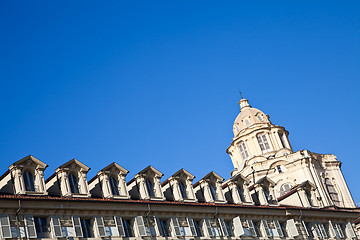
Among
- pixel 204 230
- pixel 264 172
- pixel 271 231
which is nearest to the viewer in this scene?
pixel 204 230

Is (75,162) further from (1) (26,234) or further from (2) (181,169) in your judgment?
(2) (181,169)

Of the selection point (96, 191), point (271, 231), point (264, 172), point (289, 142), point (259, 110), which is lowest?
point (271, 231)

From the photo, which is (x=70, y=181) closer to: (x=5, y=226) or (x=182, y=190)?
(x=5, y=226)

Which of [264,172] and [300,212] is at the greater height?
[264,172]

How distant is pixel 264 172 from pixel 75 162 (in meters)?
42.2

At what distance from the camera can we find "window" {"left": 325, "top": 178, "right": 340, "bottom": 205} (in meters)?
71.0

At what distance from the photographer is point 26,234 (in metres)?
30.5

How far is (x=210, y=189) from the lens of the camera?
43875mm

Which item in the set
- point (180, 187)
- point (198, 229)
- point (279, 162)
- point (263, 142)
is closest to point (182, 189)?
point (180, 187)

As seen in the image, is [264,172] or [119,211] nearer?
[119,211]

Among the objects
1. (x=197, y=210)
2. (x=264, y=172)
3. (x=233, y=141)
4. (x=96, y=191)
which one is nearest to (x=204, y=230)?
(x=197, y=210)

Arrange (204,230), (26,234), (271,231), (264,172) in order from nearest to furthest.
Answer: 1. (26,234)
2. (204,230)
3. (271,231)
4. (264,172)

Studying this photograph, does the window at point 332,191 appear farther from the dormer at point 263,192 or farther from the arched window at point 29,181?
the arched window at point 29,181

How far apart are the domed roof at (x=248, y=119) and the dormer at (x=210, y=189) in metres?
37.2
